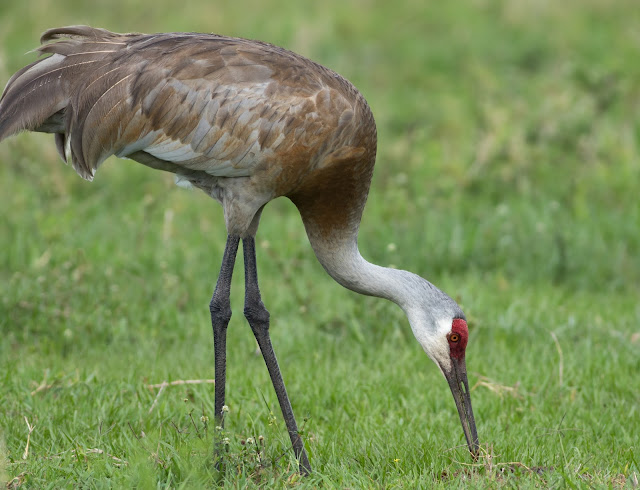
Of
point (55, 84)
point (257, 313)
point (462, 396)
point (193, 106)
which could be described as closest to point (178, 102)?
point (193, 106)

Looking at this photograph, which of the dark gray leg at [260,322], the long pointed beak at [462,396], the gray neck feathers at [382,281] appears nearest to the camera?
the long pointed beak at [462,396]

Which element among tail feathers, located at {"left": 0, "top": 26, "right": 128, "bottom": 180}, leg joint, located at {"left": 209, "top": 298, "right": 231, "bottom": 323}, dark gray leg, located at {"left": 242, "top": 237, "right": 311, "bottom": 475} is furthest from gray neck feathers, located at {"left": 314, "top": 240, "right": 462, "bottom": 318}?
tail feathers, located at {"left": 0, "top": 26, "right": 128, "bottom": 180}

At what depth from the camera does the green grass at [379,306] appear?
4.71 m

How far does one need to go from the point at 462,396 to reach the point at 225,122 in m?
1.91

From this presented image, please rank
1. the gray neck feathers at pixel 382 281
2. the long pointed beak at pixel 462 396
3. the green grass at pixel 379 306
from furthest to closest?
the gray neck feathers at pixel 382 281
the long pointed beak at pixel 462 396
the green grass at pixel 379 306

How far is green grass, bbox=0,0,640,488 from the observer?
15.4ft

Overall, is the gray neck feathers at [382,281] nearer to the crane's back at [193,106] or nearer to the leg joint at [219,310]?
the crane's back at [193,106]

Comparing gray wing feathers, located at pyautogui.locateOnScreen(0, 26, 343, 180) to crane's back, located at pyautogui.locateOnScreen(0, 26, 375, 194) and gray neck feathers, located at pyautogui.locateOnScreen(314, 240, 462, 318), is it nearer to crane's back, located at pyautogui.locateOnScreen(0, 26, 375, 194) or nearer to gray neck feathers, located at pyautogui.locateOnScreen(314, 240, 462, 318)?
crane's back, located at pyautogui.locateOnScreen(0, 26, 375, 194)

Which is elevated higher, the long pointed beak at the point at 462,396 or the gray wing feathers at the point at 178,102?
the gray wing feathers at the point at 178,102

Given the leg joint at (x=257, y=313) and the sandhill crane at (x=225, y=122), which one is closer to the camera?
the sandhill crane at (x=225, y=122)

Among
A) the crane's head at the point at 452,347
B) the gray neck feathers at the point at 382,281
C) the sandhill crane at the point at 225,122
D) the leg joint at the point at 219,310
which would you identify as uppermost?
the sandhill crane at the point at 225,122

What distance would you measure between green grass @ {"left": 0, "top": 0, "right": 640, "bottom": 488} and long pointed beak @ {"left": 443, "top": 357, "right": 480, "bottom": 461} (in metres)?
0.11

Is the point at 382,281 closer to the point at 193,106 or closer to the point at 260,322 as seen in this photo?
the point at 260,322

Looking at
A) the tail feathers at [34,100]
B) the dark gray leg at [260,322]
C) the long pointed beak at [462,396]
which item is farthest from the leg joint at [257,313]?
the tail feathers at [34,100]
